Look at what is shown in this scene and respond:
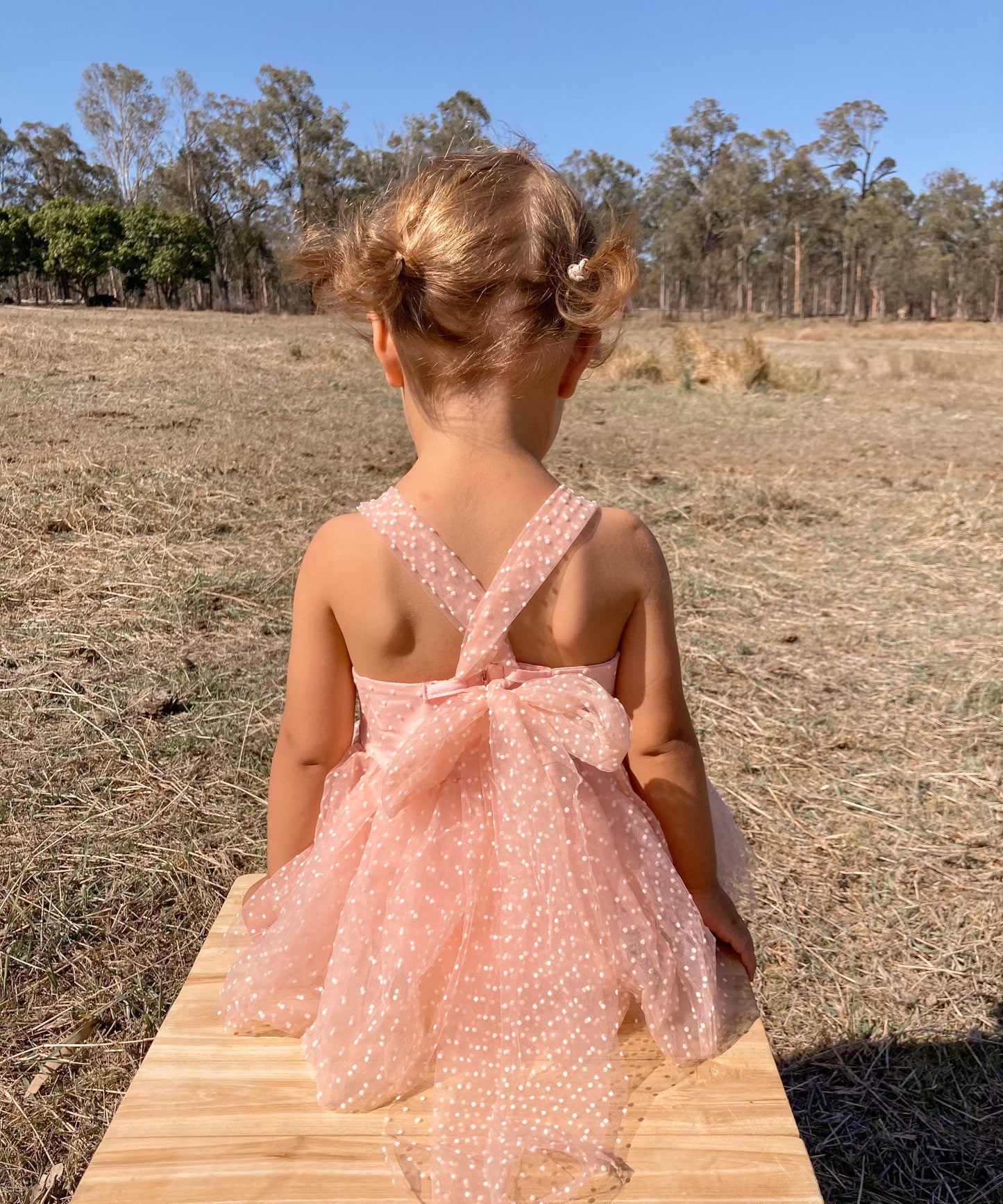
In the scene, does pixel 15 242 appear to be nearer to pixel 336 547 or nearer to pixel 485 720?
pixel 336 547

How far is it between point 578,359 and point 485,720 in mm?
420

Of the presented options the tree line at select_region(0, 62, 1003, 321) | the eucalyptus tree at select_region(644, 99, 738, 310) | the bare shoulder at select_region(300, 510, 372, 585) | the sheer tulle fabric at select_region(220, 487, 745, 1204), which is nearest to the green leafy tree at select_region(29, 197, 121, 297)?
the tree line at select_region(0, 62, 1003, 321)

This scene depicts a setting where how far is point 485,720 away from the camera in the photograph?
1.02 metres

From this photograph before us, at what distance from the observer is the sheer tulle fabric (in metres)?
0.94

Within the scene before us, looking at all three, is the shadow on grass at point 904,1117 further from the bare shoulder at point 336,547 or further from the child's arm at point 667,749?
the bare shoulder at point 336,547

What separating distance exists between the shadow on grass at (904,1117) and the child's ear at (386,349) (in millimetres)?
1517

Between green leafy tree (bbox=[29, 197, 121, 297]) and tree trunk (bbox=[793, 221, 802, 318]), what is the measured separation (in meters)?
29.5

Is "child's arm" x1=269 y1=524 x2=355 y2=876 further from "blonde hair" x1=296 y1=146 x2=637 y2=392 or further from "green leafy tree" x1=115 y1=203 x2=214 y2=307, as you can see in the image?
"green leafy tree" x1=115 y1=203 x2=214 y2=307

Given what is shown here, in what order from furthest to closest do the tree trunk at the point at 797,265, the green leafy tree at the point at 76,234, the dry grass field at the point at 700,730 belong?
the tree trunk at the point at 797,265 < the green leafy tree at the point at 76,234 < the dry grass field at the point at 700,730

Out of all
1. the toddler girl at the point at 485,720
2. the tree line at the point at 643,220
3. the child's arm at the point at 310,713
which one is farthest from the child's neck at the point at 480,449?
the tree line at the point at 643,220

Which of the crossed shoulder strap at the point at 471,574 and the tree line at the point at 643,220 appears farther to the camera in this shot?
the tree line at the point at 643,220

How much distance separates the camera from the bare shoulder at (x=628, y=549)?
1.03 metres

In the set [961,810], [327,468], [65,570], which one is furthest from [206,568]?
[961,810]

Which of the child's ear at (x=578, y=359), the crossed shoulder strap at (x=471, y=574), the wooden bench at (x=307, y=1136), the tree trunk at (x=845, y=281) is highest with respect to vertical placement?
the tree trunk at (x=845, y=281)
